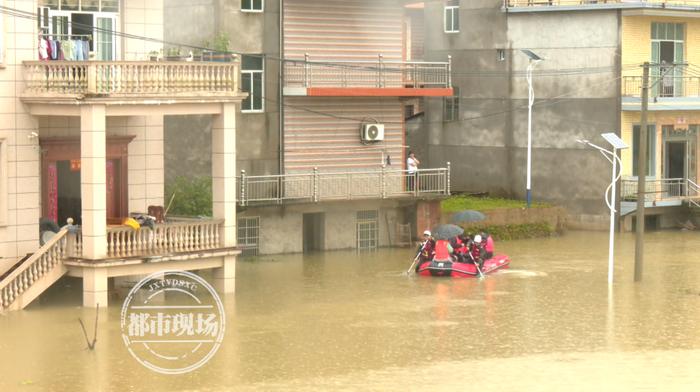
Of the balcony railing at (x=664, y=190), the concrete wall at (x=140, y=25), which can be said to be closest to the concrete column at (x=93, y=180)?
the concrete wall at (x=140, y=25)

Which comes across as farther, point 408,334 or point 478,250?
point 478,250

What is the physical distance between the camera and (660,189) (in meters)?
54.1

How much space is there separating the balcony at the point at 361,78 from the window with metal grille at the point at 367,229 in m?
3.74

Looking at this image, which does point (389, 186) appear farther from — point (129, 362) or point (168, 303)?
point (129, 362)

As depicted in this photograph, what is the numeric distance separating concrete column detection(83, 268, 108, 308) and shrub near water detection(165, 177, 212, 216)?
23.6ft

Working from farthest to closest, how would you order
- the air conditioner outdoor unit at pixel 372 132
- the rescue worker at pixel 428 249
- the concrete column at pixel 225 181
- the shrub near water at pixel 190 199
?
the air conditioner outdoor unit at pixel 372 132, the shrub near water at pixel 190 199, the rescue worker at pixel 428 249, the concrete column at pixel 225 181

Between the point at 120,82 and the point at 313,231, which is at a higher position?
the point at 120,82

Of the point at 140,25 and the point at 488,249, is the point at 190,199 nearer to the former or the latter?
the point at 140,25

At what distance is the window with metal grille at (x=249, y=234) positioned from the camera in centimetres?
4588

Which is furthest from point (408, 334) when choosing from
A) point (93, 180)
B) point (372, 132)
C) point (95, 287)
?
point (372, 132)

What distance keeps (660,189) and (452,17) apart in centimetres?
914

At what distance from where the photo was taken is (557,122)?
176ft

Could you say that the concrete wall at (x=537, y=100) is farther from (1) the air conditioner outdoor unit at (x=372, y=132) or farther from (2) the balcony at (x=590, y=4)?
(1) the air conditioner outdoor unit at (x=372, y=132)

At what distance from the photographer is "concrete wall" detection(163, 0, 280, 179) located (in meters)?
45.0
